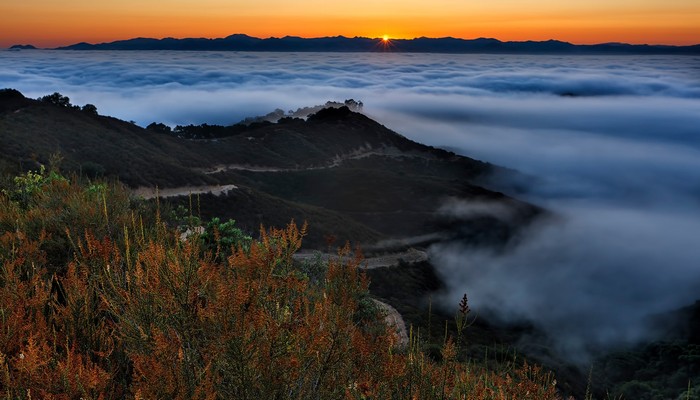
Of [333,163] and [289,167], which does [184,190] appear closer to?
[289,167]

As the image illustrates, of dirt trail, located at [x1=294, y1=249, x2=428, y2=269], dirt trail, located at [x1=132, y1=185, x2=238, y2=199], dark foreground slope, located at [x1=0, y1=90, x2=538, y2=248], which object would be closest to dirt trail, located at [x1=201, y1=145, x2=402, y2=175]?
dark foreground slope, located at [x1=0, y1=90, x2=538, y2=248]

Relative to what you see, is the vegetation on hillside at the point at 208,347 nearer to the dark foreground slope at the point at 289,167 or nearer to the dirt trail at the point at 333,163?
the dark foreground slope at the point at 289,167

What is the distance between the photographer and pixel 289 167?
10812 cm

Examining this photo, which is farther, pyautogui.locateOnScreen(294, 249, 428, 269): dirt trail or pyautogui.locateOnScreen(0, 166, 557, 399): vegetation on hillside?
pyautogui.locateOnScreen(294, 249, 428, 269): dirt trail

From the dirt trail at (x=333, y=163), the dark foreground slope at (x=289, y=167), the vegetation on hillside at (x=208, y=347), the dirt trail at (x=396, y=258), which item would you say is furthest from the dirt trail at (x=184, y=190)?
the vegetation on hillside at (x=208, y=347)

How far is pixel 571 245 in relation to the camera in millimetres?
112125

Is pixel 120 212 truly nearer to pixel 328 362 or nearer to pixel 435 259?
pixel 328 362

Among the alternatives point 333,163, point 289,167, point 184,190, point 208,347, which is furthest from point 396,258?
point 208,347

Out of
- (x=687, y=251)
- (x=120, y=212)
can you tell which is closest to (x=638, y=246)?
(x=687, y=251)

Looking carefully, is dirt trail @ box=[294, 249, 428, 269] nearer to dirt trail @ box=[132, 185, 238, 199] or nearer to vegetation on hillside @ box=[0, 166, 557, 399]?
dirt trail @ box=[132, 185, 238, 199]

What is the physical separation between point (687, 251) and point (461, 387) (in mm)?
199827

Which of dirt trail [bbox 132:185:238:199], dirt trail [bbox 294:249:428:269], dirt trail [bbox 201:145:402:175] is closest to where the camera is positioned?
dirt trail [bbox 132:185:238:199]

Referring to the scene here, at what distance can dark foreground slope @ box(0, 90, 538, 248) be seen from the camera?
64.2 meters

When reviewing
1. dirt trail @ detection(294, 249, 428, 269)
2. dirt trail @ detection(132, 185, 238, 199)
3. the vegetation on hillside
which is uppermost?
the vegetation on hillside
